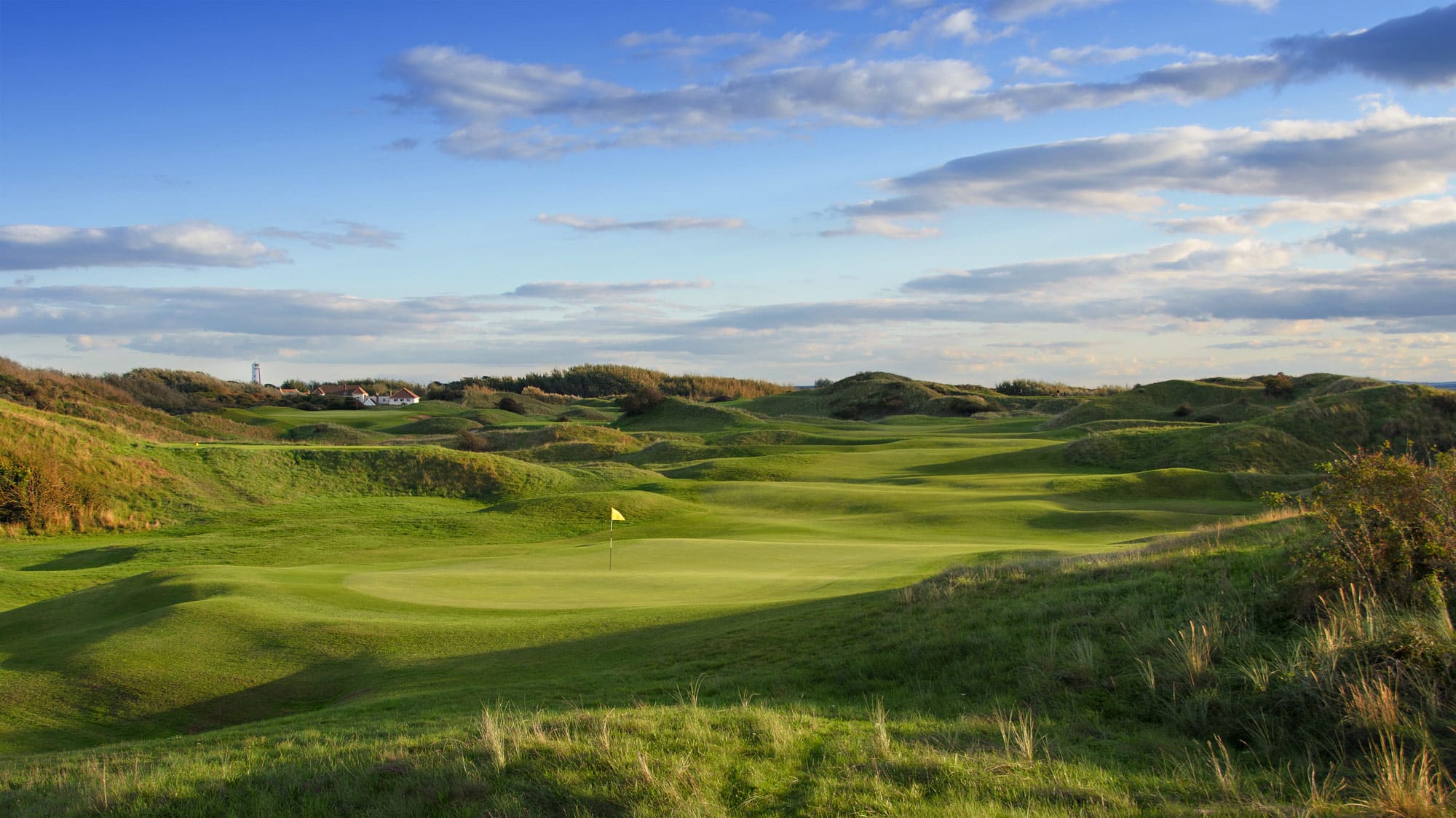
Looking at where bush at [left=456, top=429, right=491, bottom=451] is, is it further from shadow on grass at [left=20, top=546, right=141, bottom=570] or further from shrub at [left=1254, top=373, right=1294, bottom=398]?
shrub at [left=1254, top=373, right=1294, bottom=398]

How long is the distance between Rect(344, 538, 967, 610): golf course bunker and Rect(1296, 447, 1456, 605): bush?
6.56 meters

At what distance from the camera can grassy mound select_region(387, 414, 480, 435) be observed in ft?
195

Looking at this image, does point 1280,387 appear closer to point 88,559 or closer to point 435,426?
point 435,426

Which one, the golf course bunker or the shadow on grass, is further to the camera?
the shadow on grass

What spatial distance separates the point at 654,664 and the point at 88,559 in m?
19.0

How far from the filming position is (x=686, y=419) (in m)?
64.4

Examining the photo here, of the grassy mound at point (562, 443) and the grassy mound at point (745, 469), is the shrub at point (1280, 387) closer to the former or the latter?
the grassy mound at point (745, 469)

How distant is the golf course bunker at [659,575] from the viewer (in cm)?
1461

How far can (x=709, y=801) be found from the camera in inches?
219

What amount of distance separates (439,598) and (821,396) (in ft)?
225

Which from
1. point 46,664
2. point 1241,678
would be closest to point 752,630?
point 1241,678

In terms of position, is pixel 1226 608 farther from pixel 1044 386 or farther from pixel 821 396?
pixel 1044 386

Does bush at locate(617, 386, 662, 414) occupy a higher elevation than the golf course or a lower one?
higher

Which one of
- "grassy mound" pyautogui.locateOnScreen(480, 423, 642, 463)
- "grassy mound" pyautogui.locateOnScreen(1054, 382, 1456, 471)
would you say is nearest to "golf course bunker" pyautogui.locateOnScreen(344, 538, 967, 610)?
"grassy mound" pyautogui.locateOnScreen(1054, 382, 1456, 471)
